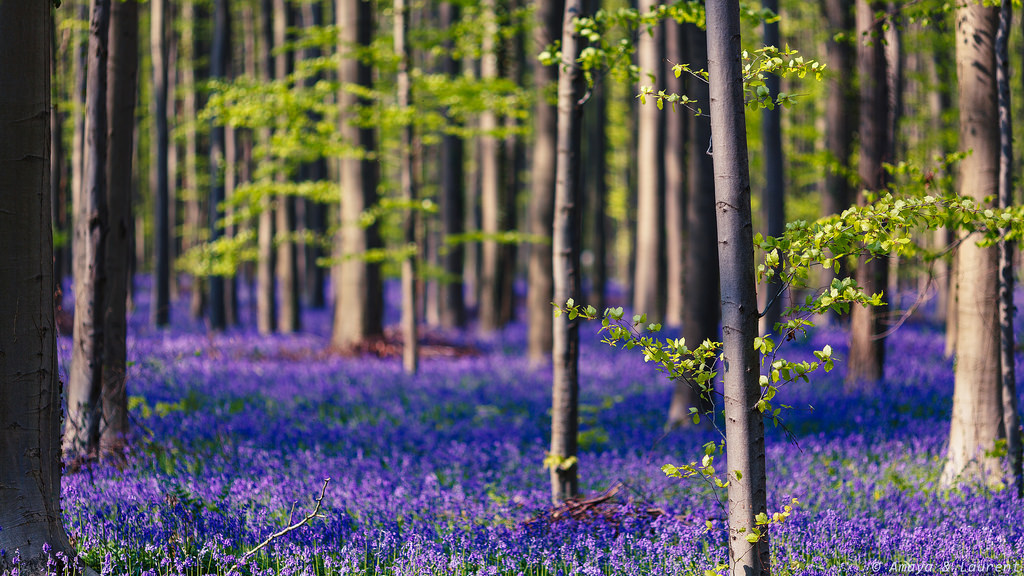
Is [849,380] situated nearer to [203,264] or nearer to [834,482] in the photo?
[834,482]

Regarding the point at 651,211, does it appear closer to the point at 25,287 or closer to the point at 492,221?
the point at 492,221

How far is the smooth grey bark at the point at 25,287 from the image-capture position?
353 cm

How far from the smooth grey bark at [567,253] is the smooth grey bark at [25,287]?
300 centimetres

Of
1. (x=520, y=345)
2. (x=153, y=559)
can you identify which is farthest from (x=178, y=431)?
(x=520, y=345)

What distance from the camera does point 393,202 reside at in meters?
11.8

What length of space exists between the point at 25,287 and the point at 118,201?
10.9ft

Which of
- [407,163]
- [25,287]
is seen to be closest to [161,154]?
[407,163]

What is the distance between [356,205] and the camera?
538 inches

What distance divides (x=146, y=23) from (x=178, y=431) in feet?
74.6

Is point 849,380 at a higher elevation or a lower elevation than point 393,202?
lower

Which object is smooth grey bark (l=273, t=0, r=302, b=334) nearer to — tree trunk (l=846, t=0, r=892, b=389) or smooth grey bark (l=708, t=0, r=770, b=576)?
tree trunk (l=846, t=0, r=892, b=389)

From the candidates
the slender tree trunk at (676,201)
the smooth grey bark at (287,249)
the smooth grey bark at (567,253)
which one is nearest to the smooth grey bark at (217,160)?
the smooth grey bark at (287,249)

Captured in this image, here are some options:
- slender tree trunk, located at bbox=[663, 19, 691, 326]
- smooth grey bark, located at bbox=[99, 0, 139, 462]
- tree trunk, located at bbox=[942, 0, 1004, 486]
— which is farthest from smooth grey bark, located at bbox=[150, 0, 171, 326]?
tree trunk, located at bbox=[942, 0, 1004, 486]

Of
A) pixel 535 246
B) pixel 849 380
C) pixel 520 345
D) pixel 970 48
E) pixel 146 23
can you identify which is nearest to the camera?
pixel 970 48
